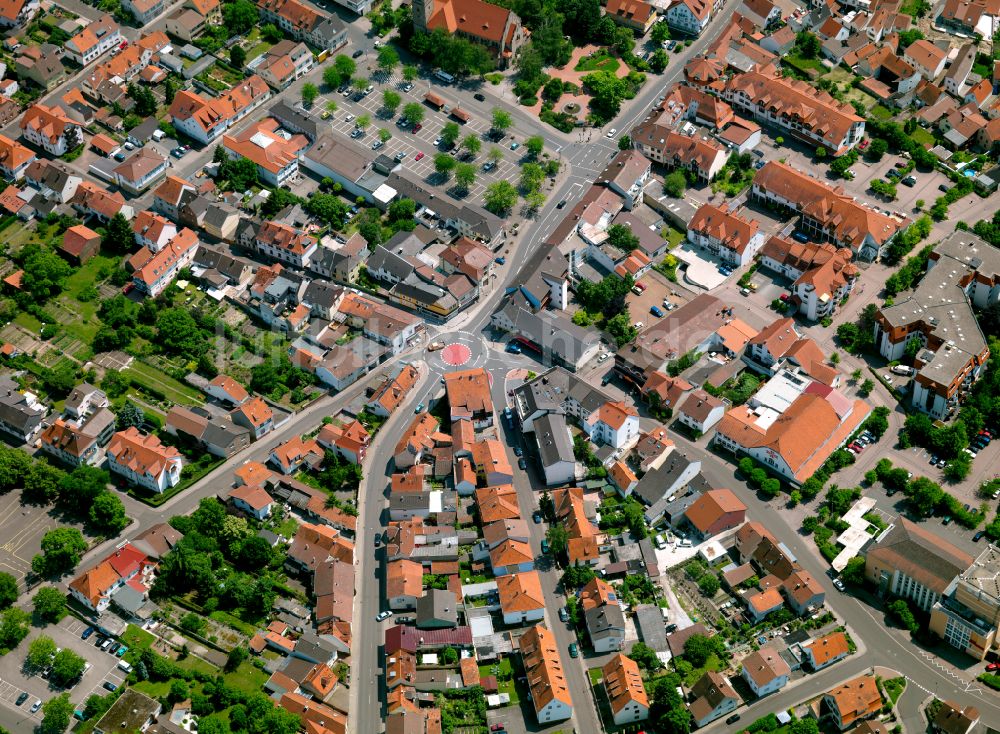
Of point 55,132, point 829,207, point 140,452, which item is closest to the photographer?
point 140,452

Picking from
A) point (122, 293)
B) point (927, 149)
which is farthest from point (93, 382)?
point (927, 149)

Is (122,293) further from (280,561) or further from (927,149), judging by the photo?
(927,149)

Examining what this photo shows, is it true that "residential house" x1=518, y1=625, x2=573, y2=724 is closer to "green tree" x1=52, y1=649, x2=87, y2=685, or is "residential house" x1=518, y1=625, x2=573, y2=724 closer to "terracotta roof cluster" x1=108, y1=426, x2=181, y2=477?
"green tree" x1=52, y1=649, x2=87, y2=685

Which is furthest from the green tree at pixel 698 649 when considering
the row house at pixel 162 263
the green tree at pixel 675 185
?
the row house at pixel 162 263

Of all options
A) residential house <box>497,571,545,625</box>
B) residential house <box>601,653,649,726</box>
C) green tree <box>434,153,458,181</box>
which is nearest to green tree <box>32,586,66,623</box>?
residential house <box>497,571,545,625</box>

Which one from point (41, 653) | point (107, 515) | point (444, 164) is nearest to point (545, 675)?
point (41, 653)

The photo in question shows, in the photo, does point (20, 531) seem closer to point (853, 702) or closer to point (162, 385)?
point (162, 385)

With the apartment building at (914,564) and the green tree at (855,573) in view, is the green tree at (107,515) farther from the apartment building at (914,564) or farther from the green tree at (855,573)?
the apartment building at (914,564)
